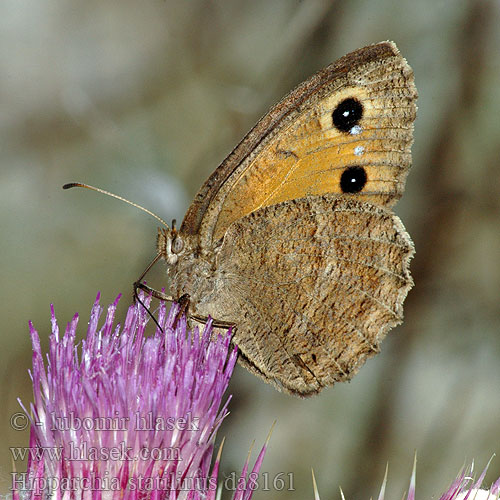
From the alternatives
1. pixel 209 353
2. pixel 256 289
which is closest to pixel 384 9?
pixel 256 289

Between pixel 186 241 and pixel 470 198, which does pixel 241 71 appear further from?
pixel 186 241

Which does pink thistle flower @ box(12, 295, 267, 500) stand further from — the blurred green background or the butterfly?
the blurred green background

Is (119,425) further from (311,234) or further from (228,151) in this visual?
(228,151)

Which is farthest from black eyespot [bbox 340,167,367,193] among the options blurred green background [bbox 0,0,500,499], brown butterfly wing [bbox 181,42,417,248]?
blurred green background [bbox 0,0,500,499]

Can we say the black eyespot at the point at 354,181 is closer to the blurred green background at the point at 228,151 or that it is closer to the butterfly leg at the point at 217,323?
the butterfly leg at the point at 217,323

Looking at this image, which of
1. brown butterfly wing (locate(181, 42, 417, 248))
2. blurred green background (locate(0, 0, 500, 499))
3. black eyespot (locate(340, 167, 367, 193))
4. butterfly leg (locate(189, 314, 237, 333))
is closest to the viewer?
butterfly leg (locate(189, 314, 237, 333))

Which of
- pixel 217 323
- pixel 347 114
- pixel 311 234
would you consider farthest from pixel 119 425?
pixel 347 114
